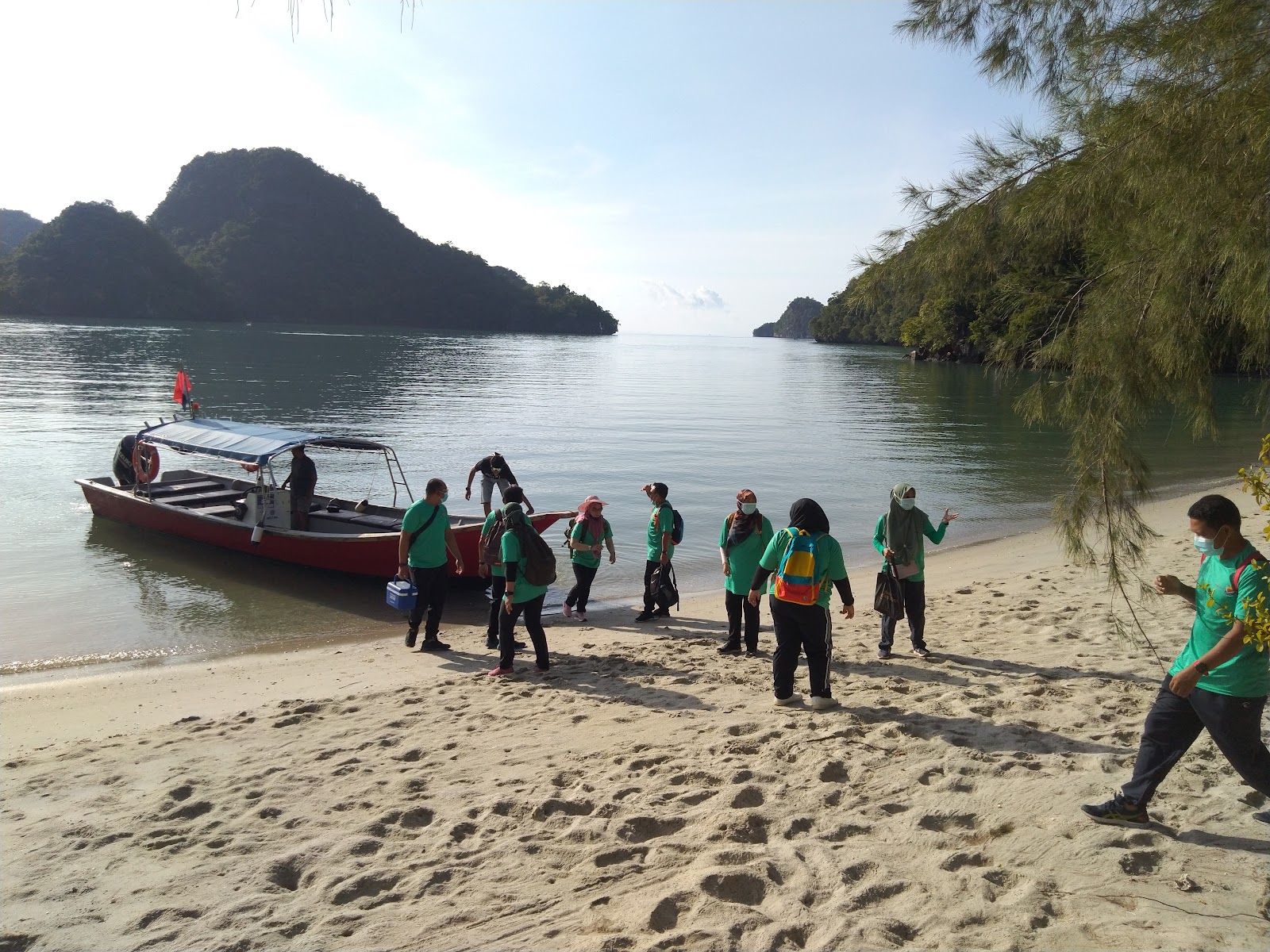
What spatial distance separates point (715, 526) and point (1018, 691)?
1124cm

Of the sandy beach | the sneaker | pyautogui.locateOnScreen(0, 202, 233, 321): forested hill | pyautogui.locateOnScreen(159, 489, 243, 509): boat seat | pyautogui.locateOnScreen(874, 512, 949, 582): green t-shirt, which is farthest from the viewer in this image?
pyautogui.locateOnScreen(0, 202, 233, 321): forested hill

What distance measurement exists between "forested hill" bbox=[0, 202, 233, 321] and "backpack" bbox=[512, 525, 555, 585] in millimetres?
130167

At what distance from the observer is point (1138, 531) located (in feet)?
17.6

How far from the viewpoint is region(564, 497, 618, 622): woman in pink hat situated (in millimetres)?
9602

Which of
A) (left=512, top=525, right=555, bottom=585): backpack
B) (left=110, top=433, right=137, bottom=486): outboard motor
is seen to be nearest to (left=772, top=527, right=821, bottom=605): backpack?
(left=512, top=525, right=555, bottom=585): backpack

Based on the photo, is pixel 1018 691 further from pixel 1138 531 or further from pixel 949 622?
pixel 949 622

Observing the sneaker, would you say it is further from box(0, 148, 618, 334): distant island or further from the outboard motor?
box(0, 148, 618, 334): distant island

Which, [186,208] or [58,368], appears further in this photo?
[186,208]

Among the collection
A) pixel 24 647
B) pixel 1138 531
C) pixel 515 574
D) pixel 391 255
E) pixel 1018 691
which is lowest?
pixel 24 647

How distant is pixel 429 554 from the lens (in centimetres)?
880

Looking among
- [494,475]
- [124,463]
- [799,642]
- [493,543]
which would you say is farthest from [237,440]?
[799,642]

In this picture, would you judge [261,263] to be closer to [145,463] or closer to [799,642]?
[145,463]

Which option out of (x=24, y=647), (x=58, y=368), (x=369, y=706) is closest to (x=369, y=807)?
(x=369, y=706)

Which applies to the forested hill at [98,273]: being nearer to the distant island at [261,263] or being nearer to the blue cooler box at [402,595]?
the distant island at [261,263]
